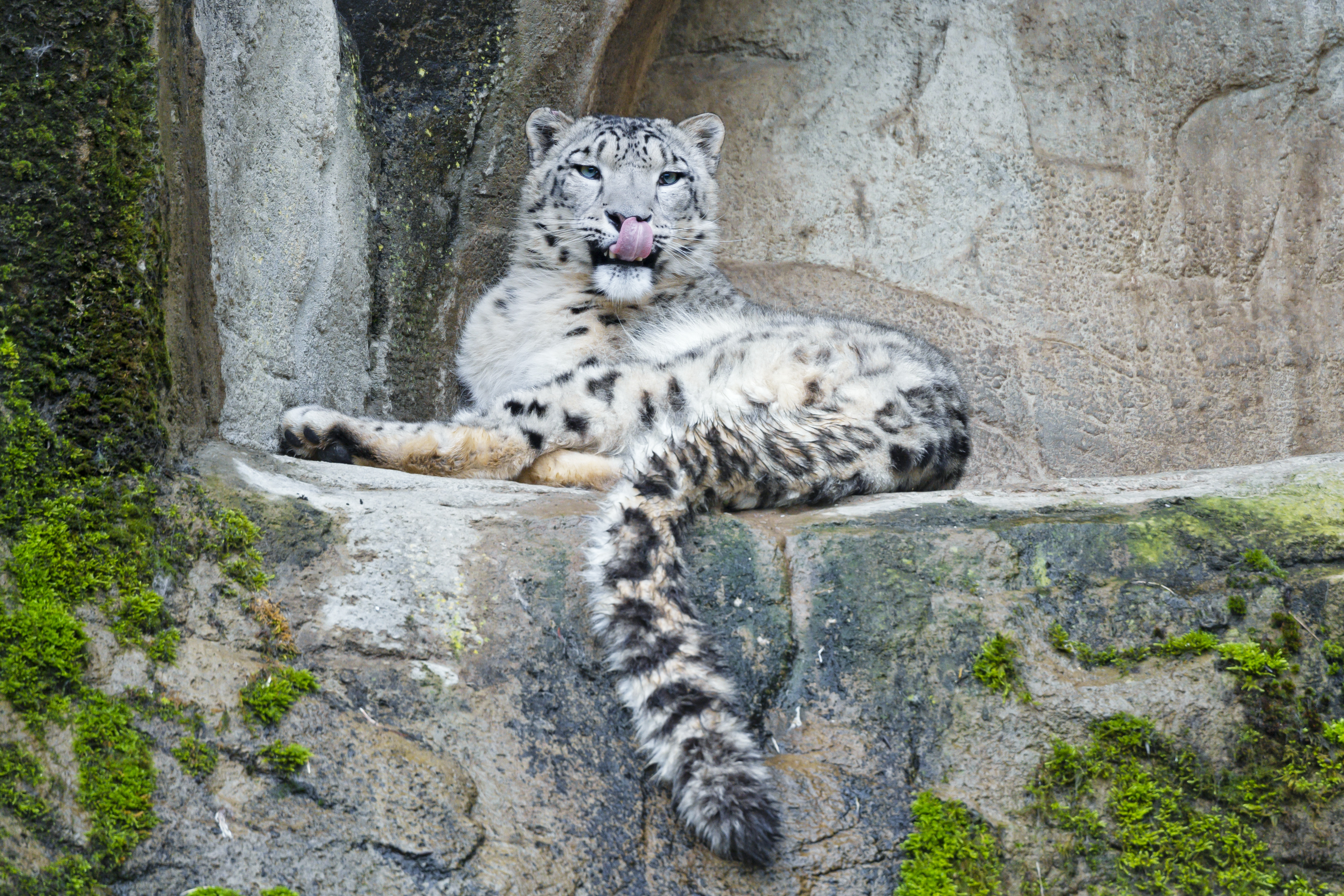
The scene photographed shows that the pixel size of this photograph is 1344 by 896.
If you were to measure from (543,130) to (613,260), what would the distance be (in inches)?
24.0

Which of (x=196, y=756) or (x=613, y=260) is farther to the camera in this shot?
(x=613, y=260)

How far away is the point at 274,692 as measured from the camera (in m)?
2.13

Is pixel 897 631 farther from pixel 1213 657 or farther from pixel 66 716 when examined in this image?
pixel 66 716

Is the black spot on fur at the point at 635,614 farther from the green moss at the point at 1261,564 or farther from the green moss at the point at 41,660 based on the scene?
the green moss at the point at 1261,564

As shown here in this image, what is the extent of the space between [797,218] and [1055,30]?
128 cm

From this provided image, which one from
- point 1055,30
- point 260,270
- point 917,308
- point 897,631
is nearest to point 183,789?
point 897,631

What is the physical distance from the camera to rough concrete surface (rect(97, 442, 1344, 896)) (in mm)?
2006

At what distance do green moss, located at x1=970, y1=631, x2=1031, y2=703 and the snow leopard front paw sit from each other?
1.79 m

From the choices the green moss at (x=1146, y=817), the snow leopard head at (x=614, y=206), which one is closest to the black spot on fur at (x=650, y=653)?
the green moss at (x=1146, y=817)

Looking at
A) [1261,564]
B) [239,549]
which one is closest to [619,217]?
[239,549]

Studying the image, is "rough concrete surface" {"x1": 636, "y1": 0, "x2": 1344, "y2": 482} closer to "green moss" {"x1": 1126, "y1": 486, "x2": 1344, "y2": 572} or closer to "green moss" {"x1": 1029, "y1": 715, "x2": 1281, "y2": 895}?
"green moss" {"x1": 1126, "y1": 486, "x2": 1344, "y2": 572}

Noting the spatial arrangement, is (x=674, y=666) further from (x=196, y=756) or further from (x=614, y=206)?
(x=614, y=206)

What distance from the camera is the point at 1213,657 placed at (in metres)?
2.36

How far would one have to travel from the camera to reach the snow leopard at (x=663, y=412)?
220cm
